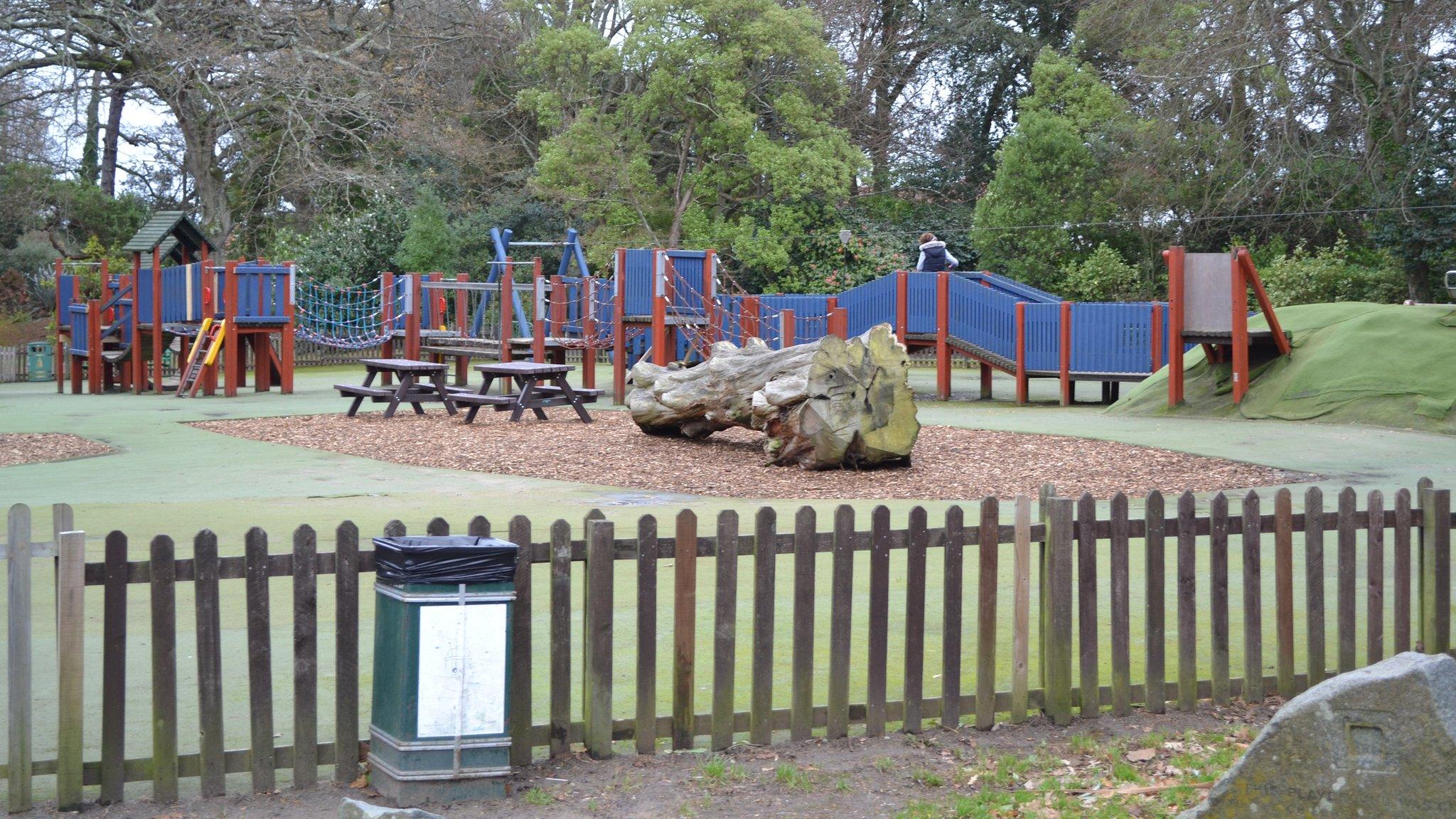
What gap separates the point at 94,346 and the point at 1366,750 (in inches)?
1067

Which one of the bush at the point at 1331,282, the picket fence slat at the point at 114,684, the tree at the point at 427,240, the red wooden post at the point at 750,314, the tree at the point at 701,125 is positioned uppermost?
the tree at the point at 701,125

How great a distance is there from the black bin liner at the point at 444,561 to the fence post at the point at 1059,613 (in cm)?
224

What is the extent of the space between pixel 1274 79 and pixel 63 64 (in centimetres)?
2695

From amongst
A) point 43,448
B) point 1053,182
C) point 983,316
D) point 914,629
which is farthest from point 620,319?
point 914,629

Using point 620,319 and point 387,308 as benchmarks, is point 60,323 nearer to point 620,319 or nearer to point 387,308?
point 387,308

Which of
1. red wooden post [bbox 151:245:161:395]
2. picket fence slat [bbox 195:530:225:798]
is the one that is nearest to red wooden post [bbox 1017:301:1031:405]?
red wooden post [bbox 151:245:161:395]

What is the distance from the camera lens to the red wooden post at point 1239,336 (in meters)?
19.8

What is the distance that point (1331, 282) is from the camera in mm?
32062

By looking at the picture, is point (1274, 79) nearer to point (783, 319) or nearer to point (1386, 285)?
point (1386, 285)

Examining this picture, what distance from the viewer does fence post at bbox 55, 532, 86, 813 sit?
4590 mm

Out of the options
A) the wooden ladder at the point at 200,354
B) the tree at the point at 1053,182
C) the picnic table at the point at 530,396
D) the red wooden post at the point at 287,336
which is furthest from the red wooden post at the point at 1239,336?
the wooden ladder at the point at 200,354

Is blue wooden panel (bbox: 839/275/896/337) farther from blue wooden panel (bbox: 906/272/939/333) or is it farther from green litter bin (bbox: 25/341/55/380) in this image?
green litter bin (bbox: 25/341/55/380)

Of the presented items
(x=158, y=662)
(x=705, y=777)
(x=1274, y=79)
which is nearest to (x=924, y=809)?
(x=705, y=777)

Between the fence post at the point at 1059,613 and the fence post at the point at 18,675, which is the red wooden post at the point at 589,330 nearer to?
the fence post at the point at 1059,613
